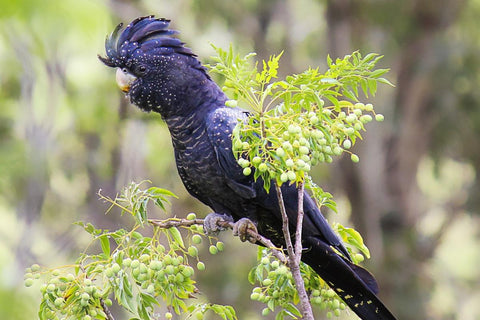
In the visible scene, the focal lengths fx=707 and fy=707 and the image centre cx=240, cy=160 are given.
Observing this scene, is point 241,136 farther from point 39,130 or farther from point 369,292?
point 39,130

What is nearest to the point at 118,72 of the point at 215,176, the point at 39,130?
the point at 215,176

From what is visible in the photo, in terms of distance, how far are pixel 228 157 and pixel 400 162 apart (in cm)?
629

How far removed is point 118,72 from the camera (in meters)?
3.09

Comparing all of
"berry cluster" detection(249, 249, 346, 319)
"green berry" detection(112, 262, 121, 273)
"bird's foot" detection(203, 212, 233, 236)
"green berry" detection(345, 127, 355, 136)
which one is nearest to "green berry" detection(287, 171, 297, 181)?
"green berry" detection(345, 127, 355, 136)

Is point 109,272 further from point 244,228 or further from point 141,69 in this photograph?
point 141,69

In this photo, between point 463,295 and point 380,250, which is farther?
point 463,295

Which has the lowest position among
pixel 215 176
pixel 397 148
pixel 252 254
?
pixel 215 176

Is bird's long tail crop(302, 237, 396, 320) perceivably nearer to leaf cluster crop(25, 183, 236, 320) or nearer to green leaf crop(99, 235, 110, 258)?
leaf cluster crop(25, 183, 236, 320)

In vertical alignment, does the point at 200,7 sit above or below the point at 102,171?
above

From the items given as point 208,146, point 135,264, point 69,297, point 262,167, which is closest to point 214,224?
point 208,146

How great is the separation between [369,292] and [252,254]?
20.5 ft

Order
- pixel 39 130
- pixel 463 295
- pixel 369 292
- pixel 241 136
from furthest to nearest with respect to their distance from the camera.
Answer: pixel 463 295, pixel 39 130, pixel 369 292, pixel 241 136

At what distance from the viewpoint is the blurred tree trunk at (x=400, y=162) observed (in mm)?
8078

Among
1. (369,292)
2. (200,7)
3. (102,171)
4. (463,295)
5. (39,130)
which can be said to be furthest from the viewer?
(463,295)
